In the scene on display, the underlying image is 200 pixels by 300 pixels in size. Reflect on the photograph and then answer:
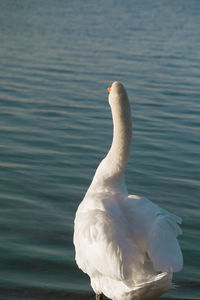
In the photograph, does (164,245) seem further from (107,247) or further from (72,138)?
(72,138)

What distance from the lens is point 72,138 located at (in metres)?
11.7

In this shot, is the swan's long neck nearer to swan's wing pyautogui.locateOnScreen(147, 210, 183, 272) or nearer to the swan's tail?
swan's wing pyautogui.locateOnScreen(147, 210, 183, 272)

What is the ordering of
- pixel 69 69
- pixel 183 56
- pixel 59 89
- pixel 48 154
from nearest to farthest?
pixel 48 154
pixel 59 89
pixel 69 69
pixel 183 56

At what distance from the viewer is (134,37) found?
1090 inches

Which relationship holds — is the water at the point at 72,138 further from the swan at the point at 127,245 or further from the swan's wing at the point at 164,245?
the swan's wing at the point at 164,245

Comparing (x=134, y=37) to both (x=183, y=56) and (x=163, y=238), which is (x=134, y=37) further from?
(x=163, y=238)

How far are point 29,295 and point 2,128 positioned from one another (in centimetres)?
627

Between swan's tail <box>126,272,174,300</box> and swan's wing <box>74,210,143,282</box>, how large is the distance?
0.48 feet

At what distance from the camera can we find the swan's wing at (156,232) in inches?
174

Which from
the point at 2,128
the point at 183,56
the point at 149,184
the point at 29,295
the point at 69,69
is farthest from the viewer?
the point at 183,56

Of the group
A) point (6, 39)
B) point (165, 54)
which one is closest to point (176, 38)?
point (165, 54)

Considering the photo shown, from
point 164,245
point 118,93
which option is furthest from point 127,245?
point 118,93

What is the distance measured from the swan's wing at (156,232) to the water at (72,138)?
5.44 ft

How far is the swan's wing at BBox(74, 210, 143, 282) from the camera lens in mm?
4668
